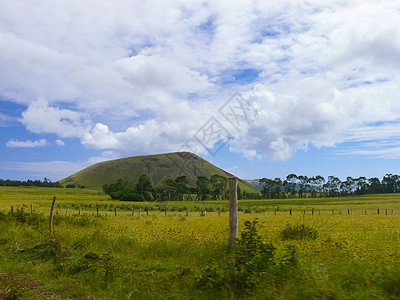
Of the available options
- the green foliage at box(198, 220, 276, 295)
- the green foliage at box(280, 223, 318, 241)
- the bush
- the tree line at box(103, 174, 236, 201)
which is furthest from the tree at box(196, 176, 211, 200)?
the green foliage at box(198, 220, 276, 295)

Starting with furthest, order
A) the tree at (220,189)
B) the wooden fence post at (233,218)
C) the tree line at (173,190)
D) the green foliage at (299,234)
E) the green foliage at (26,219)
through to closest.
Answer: the tree at (220,189)
the tree line at (173,190)
the green foliage at (26,219)
the green foliage at (299,234)
the wooden fence post at (233,218)

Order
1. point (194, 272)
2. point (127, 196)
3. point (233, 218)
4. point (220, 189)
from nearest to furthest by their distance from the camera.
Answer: point (194, 272) → point (233, 218) → point (127, 196) → point (220, 189)

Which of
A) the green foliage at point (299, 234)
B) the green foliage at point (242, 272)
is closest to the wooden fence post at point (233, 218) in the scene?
the green foliage at point (242, 272)

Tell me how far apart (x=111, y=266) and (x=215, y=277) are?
3398 mm

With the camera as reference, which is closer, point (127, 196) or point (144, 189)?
point (127, 196)

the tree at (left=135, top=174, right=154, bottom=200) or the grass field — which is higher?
the tree at (left=135, top=174, right=154, bottom=200)

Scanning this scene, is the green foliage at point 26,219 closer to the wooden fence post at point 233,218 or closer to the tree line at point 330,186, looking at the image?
the wooden fence post at point 233,218

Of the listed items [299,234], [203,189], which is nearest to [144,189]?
[203,189]

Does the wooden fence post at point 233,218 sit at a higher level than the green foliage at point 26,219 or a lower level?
higher

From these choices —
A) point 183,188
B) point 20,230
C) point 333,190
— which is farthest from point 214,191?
point 20,230

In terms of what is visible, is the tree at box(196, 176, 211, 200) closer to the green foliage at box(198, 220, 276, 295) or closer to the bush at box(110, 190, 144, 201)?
the bush at box(110, 190, 144, 201)

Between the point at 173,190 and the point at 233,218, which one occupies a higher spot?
the point at 173,190

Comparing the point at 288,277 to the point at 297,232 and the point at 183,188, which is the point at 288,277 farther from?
the point at 183,188

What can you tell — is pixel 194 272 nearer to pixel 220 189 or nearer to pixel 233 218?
pixel 233 218
